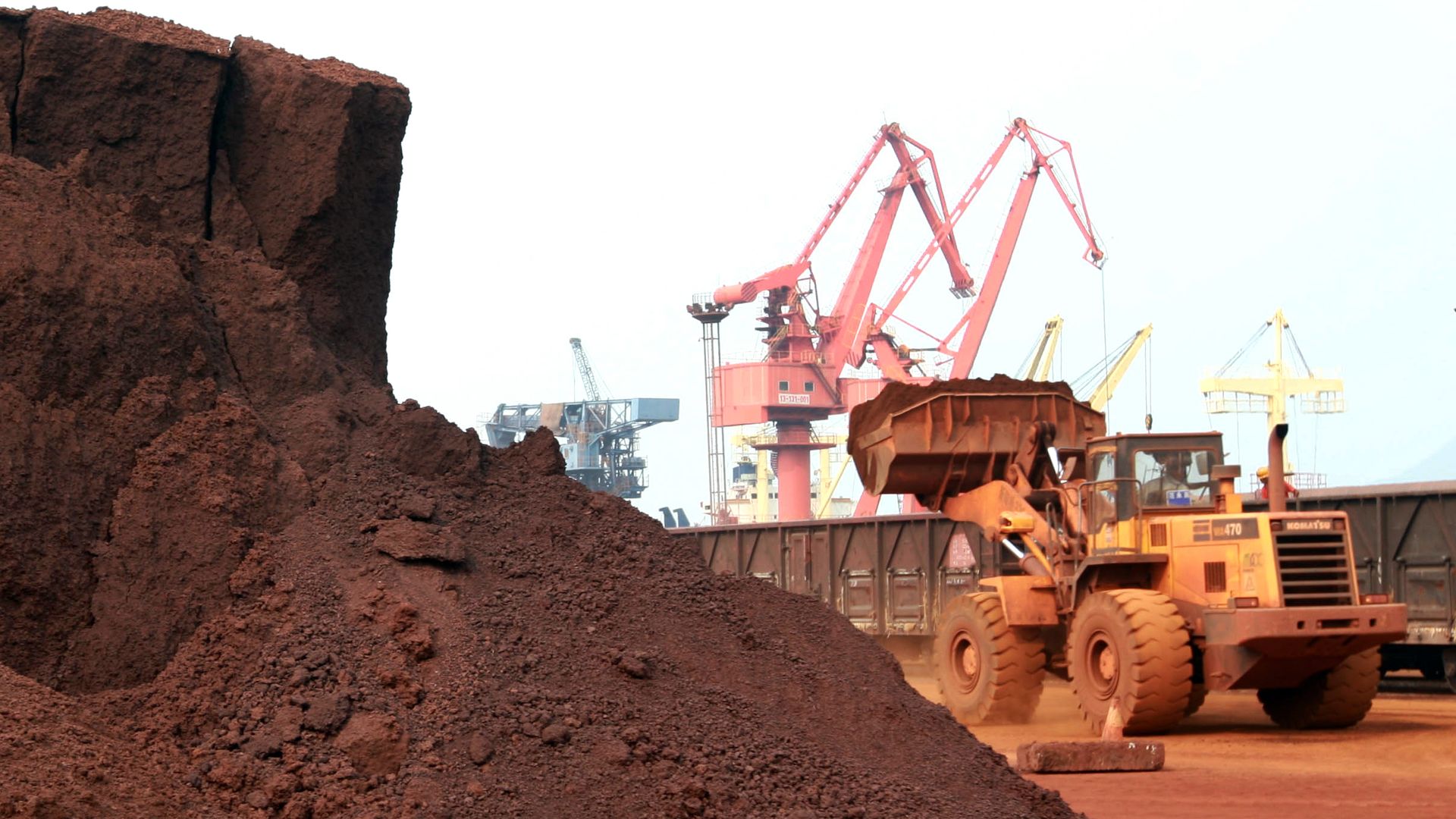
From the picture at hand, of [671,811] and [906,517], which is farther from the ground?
[906,517]

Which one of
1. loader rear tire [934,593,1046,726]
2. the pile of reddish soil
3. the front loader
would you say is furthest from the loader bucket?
the pile of reddish soil

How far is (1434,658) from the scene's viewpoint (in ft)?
60.8

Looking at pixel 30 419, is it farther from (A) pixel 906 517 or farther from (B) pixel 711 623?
(A) pixel 906 517

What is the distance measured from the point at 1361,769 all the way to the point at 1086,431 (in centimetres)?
577

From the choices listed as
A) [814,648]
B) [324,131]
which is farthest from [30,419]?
[814,648]

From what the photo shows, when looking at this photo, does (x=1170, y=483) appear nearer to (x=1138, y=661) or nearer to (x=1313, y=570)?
(x=1313, y=570)

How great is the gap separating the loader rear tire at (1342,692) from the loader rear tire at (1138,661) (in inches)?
47.8

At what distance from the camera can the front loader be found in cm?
1428

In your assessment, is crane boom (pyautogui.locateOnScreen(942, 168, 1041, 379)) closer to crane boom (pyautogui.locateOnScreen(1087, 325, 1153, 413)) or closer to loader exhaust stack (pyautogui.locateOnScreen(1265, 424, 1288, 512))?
crane boom (pyautogui.locateOnScreen(1087, 325, 1153, 413))

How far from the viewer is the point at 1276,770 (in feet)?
41.8

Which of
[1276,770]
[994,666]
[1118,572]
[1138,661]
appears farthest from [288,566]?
A: [994,666]

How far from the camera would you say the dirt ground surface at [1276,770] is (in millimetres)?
10836

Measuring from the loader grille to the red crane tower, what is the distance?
52935 millimetres

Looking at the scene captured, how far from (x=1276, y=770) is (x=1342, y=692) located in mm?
2710
